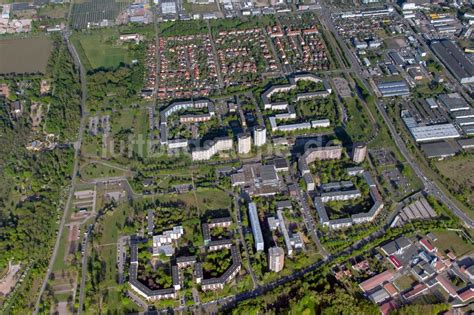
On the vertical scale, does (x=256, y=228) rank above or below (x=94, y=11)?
below

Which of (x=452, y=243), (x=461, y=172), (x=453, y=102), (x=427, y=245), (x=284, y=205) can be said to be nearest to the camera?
(x=427, y=245)

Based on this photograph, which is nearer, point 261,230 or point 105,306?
point 105,306

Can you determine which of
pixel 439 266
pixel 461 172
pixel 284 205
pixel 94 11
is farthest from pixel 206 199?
pixel 94 11

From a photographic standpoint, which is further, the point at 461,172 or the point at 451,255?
the point at 461,172

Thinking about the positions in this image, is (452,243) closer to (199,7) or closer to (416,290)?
(416,290)

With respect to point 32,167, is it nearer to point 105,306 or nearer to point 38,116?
point 38,116

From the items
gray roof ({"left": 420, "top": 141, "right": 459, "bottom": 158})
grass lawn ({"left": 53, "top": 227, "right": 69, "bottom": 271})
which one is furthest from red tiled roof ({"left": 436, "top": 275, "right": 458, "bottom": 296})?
grass lawn ({"left": 53, "top": 227, "right": 69, "bottom": 271})

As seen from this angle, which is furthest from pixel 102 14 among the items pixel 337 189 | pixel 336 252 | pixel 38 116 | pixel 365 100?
pixel 336 252
